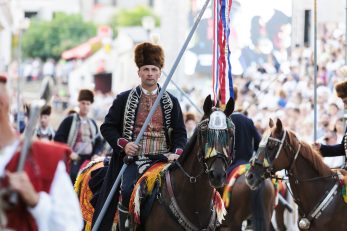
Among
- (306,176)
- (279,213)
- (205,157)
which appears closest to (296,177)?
Result: (306,176)

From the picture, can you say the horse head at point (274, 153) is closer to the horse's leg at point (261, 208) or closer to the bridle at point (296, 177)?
the bridle at point (296, 177)

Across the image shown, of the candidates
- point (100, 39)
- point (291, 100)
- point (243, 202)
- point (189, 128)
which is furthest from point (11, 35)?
point (243, 202)

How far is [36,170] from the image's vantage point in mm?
6305

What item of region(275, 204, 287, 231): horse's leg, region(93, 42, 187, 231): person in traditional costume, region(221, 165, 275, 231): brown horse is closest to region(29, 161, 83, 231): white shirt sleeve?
region(93, 42, 187, 231): person in traditional costume

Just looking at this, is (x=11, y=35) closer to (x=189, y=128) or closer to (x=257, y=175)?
(x=189, y=128)

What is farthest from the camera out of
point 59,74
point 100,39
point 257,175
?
point 100,39

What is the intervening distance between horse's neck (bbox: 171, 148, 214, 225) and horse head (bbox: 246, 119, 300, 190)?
6.81 ft

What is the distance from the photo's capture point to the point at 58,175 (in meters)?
6.42

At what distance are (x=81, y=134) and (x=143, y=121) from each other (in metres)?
5.79

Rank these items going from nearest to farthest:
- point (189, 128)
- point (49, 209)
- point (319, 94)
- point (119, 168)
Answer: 1. point (49, 209)
2. point (119, 168)
3. point (189, 128)
4. point (319, 94)

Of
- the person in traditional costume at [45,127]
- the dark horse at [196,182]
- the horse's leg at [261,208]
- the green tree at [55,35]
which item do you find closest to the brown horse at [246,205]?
the horse's leg at [261,208]

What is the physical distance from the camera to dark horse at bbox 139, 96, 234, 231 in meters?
9.92

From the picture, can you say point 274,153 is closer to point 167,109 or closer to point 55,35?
point 167,109

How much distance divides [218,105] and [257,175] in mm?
2360
